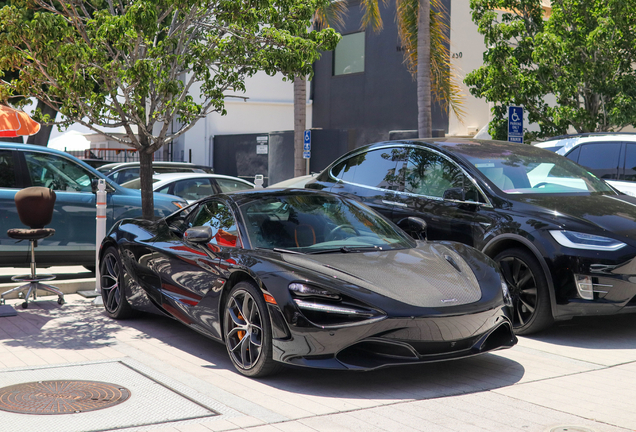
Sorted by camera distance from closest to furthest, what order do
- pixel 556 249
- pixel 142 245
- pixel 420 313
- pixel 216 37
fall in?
pixel 420 313, pixel 556 249, pixel 142 245, pixel 216 37

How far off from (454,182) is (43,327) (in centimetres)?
426

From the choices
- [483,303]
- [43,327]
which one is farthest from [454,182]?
[43,327]

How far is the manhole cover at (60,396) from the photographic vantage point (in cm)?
454

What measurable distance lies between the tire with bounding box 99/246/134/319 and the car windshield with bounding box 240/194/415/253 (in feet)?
6.53

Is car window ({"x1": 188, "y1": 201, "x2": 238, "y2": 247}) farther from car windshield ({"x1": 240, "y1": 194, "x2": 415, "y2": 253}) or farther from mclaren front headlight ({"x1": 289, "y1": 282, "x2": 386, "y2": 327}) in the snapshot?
mclaren front headlight ({"x1": 289, "y1": 282, "x2": 386, "y2": 327})

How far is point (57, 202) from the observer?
9125 millimetres

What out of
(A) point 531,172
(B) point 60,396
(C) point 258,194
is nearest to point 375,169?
(A) point 531,172

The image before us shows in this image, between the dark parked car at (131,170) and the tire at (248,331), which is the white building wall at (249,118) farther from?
the tire at (248,331)

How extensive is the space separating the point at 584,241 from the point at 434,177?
1843mm

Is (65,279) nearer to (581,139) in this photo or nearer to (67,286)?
(67,286)

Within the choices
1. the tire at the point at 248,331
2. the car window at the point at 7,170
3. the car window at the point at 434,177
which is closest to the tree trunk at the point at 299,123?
the car window at the point at 7,170

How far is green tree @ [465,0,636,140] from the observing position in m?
13.8

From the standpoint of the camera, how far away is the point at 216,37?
A: 869 centimetres

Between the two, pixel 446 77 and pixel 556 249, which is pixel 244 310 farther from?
pixel 446 77
